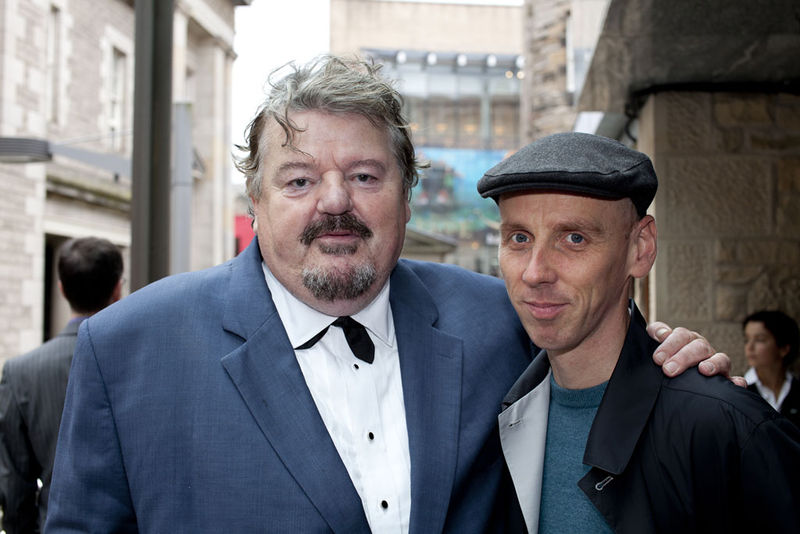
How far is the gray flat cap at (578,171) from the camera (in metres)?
1.63

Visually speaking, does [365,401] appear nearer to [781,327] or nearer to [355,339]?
[355,339]

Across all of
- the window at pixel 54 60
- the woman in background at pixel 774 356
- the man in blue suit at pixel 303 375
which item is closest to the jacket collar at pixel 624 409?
the man in blue suit at pixel 303 375

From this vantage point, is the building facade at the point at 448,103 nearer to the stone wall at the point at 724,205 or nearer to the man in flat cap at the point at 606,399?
the stone wall at the point at 724,205

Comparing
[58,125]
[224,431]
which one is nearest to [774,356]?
[224,431]

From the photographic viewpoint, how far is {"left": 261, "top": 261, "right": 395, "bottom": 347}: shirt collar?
2021mm

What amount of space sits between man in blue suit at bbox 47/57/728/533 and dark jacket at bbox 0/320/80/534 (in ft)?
4.34

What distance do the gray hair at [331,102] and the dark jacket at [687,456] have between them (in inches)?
33.9

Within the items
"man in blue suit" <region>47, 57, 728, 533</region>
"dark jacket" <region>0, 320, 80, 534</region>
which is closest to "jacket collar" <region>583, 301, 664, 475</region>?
"man in blue suit" <region>47, 57, 728, 533</region>

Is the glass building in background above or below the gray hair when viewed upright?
above

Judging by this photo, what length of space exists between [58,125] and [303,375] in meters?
12.2

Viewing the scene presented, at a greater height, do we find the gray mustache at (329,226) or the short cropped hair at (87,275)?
the gray mustache at (329,226)

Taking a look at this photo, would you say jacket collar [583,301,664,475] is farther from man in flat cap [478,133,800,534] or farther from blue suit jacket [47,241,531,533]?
blue suit jacket [47,241,531,533]

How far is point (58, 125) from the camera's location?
12.6 m

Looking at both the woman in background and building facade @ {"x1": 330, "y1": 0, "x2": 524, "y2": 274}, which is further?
building facade @ {"x1": 330, "y1": 0, "x2": 524, "y2": 274}
